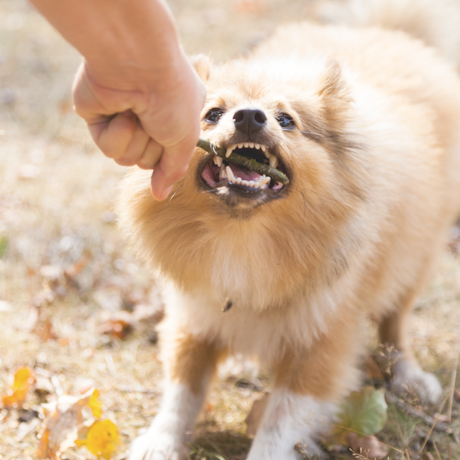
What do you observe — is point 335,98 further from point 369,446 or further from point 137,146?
point 369,446

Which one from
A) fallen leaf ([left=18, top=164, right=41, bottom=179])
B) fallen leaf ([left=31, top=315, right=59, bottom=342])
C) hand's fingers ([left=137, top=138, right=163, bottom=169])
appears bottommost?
fallen leaf ([left=31, top=315, right=59, bottom=342])

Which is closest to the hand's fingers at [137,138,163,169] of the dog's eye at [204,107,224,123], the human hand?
the human hand

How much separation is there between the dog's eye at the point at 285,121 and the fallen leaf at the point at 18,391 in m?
1.85

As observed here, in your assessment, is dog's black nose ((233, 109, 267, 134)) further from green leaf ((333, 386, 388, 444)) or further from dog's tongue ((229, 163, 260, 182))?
green leaf ((333, 386, 388, 444))

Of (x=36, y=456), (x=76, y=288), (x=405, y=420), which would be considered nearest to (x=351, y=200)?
(x=405, y=420)

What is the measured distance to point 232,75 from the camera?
2.46 metres

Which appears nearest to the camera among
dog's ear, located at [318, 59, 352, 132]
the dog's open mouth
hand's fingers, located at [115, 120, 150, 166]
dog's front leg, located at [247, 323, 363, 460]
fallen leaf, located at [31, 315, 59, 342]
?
hand's fingers, located at [115, 120, 150, 166]

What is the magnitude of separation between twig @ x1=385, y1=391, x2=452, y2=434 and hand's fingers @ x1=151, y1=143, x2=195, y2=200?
6.55ft

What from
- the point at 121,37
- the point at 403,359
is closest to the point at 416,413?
the point at 403,359

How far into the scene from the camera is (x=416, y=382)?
3.00m

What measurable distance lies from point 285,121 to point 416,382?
6.05 feet

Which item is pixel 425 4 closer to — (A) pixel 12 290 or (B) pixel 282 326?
(B) pixel 282 326

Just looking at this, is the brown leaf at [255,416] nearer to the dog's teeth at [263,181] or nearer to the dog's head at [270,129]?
the dog's head at [270,129]

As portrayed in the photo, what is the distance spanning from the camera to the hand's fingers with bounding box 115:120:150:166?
1.49 meters
